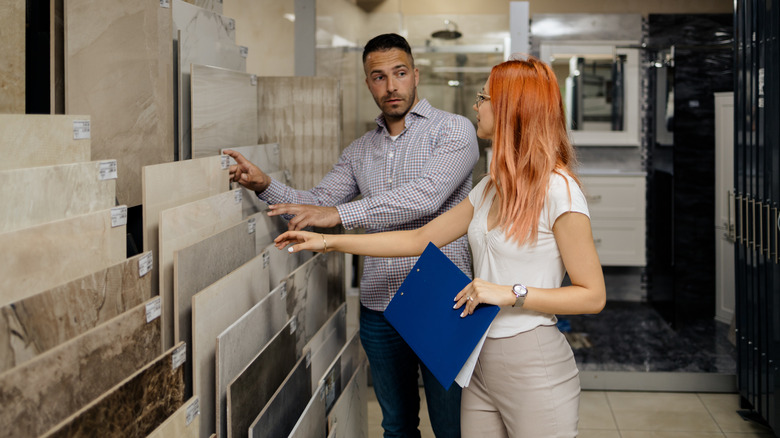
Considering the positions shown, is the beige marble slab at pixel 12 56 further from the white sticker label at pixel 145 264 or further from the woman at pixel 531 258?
the woman at pixel 531 258

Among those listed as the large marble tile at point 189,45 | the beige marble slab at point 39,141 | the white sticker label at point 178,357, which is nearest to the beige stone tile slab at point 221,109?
the large marble tile at point 189,45

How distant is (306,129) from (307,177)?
172 mm

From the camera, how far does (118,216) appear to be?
1.28 m

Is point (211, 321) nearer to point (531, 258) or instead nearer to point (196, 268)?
point (196, 268)

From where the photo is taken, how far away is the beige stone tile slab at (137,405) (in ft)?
3.13

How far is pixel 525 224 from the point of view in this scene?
1.48m

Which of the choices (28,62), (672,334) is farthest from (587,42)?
(28,62)

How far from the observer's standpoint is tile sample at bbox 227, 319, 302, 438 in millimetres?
1386

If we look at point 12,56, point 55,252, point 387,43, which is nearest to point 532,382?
point 55,252

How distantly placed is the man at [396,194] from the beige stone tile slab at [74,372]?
74 centimetres

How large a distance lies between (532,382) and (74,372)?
0.92 m

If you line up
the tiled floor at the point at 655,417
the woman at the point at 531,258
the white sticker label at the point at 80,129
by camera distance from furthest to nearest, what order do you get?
1. the tiled floor at the point at 655,417
2. the woman at the point at 531,258
3. the white sticker label at the point at 80,129

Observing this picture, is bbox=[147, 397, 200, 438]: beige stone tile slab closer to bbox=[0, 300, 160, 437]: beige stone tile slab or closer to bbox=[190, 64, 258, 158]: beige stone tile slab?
bbox=[0, 300, 160, 437]: beige stone tile slab

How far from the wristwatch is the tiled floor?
175cm
